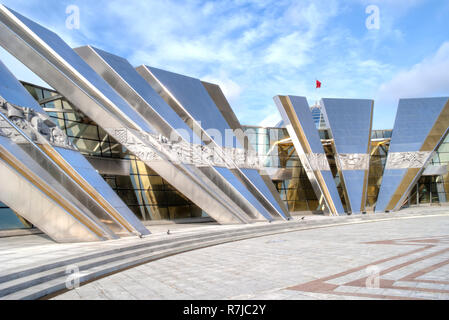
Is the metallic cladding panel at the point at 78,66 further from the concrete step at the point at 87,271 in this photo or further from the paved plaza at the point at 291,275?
the paved plaza at the point at 291,275

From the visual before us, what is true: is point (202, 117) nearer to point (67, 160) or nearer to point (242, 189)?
point (242, 189)

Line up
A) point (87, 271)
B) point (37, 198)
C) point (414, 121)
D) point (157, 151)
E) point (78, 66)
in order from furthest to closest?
1. point (414, 121)
2. point (157, 151)
3. point (78, 66)
4. point (37, 198)
5. point (87, 271)

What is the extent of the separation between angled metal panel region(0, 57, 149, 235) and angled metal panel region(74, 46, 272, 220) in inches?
219

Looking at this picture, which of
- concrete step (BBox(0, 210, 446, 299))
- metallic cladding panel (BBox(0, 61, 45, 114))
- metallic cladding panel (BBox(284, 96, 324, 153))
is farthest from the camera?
metallic cladding panel (BBox(284, 96, 324, 153))

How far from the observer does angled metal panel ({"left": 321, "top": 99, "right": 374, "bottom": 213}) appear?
26391 mm

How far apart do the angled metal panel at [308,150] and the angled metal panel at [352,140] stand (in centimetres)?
147

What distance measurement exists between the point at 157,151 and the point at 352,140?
1694cm

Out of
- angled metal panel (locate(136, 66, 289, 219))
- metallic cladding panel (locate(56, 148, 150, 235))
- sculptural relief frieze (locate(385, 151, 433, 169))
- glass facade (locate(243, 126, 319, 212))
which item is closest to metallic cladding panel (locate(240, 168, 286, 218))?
angled metal panel (locate(136, 66, 289, 219))

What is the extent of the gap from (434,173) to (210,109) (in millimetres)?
21529

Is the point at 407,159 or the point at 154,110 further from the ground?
the point at 154,110

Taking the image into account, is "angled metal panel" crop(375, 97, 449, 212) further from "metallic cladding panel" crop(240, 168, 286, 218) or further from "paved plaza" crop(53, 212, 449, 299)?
"paved plaza" crop(53, 212, 449, 299)

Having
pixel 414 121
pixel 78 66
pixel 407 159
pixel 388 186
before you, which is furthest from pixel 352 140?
pixel 78 66

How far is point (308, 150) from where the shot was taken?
25641mm

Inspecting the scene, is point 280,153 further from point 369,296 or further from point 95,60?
point 369,296
